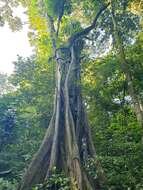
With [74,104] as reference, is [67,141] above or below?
below

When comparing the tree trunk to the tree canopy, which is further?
the tree canopy

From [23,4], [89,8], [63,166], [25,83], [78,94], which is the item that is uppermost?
[23,4]

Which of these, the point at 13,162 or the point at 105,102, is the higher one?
the point at 105,102

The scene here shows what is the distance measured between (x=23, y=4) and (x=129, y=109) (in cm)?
489

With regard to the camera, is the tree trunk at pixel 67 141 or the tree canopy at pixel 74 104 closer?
the tree trunk at pixel 67 141

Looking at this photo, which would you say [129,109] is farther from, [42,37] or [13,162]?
[13,162]

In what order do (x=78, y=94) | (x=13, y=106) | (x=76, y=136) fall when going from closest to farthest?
(x=76, y=136) < (x=78, y=94) < (x=13, y=106)

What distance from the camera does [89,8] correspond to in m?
8.60

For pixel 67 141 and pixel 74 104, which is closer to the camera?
pixel 67 141

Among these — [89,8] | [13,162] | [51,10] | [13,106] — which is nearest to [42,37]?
[51,10]

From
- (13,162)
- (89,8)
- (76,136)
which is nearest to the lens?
(76,136)

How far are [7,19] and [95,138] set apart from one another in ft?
17.6

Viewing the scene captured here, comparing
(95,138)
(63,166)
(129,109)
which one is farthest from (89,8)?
(63,166)

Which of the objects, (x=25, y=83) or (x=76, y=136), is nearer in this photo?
(x=76, y=136)
